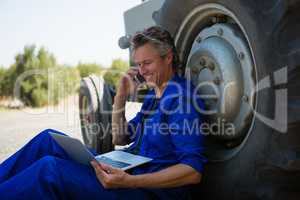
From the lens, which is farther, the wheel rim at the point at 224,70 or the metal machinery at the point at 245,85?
the wheel rim at the point at 224,70

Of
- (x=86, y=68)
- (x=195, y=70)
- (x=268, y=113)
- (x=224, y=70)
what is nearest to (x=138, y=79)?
(x=195, y=70)

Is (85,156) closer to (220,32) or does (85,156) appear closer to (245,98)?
(245,98)

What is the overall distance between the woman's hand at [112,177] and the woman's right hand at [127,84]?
97cm

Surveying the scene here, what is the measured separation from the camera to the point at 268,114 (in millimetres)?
1550

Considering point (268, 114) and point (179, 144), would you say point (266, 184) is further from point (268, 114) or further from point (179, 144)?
point (179, 144)

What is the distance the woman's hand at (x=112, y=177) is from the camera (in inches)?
66.9

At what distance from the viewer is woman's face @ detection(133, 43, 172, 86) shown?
1968 mm

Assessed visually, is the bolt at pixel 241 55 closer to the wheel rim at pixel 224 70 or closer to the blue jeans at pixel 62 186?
the wheel rim at pixel 224 70

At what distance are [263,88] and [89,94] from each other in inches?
84.1

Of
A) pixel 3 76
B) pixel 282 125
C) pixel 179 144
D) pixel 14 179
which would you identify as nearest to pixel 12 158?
pixel 14 179

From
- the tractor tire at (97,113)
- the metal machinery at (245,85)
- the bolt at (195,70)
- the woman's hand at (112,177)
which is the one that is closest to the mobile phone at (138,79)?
the metal machinery at (245,85)

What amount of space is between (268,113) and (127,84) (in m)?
1.30

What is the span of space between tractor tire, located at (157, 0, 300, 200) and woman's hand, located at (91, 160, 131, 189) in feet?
1.51

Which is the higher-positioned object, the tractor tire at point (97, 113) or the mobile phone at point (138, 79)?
the mobile phone at point (138, 79)
